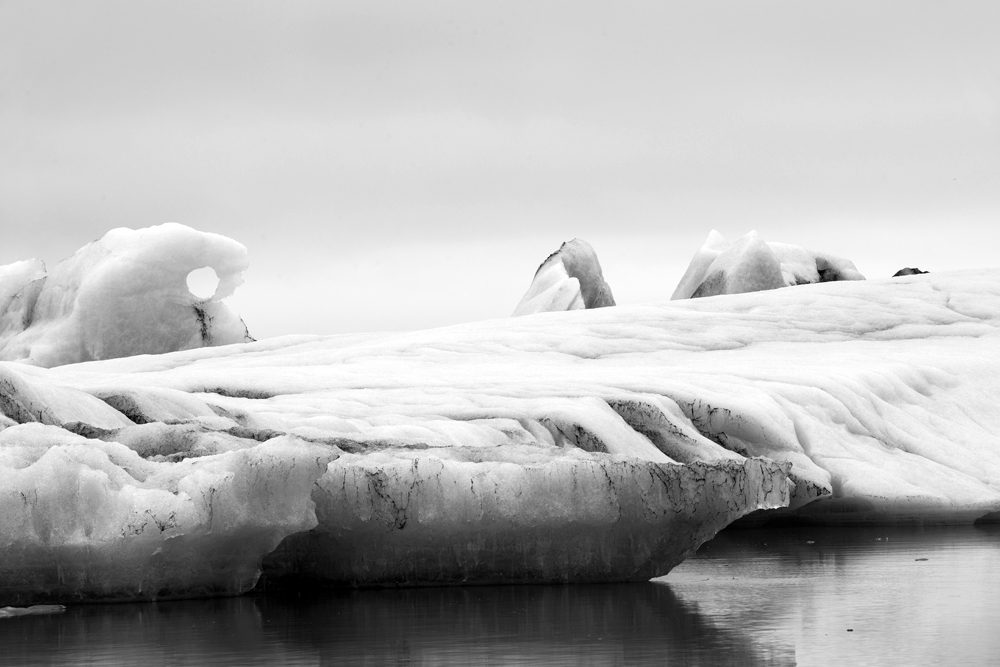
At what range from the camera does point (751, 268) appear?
91.2 ft

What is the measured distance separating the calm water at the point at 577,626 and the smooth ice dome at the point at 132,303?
1630 centimetres

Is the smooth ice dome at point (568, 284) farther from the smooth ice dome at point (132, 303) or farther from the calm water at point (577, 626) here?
the calm water at point (577, 626)

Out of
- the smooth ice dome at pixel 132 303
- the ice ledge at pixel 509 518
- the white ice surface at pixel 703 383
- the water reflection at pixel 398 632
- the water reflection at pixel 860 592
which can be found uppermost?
the smooth ice dome at pixel 132 303

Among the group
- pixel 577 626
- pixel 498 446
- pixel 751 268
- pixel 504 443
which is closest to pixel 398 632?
pixel 577 626

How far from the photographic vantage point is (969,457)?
1493cm

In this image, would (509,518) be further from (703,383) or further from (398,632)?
(703,383)

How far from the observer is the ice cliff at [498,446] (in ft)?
24.3

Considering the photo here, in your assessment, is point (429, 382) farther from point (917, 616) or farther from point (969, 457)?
point (917, 616)

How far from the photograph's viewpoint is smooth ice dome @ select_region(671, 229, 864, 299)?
27.8 meters

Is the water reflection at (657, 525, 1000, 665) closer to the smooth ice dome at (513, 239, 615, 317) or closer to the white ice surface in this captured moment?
the white ice surface

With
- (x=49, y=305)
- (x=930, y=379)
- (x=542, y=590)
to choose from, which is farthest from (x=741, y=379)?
(x=49, y=305)

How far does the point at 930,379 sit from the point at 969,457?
7.02 feet

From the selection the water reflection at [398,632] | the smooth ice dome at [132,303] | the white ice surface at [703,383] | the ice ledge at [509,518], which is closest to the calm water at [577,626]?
the water reflection at [398,632]

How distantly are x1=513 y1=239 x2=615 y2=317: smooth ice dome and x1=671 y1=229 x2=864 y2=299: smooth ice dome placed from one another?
2.02 meters
